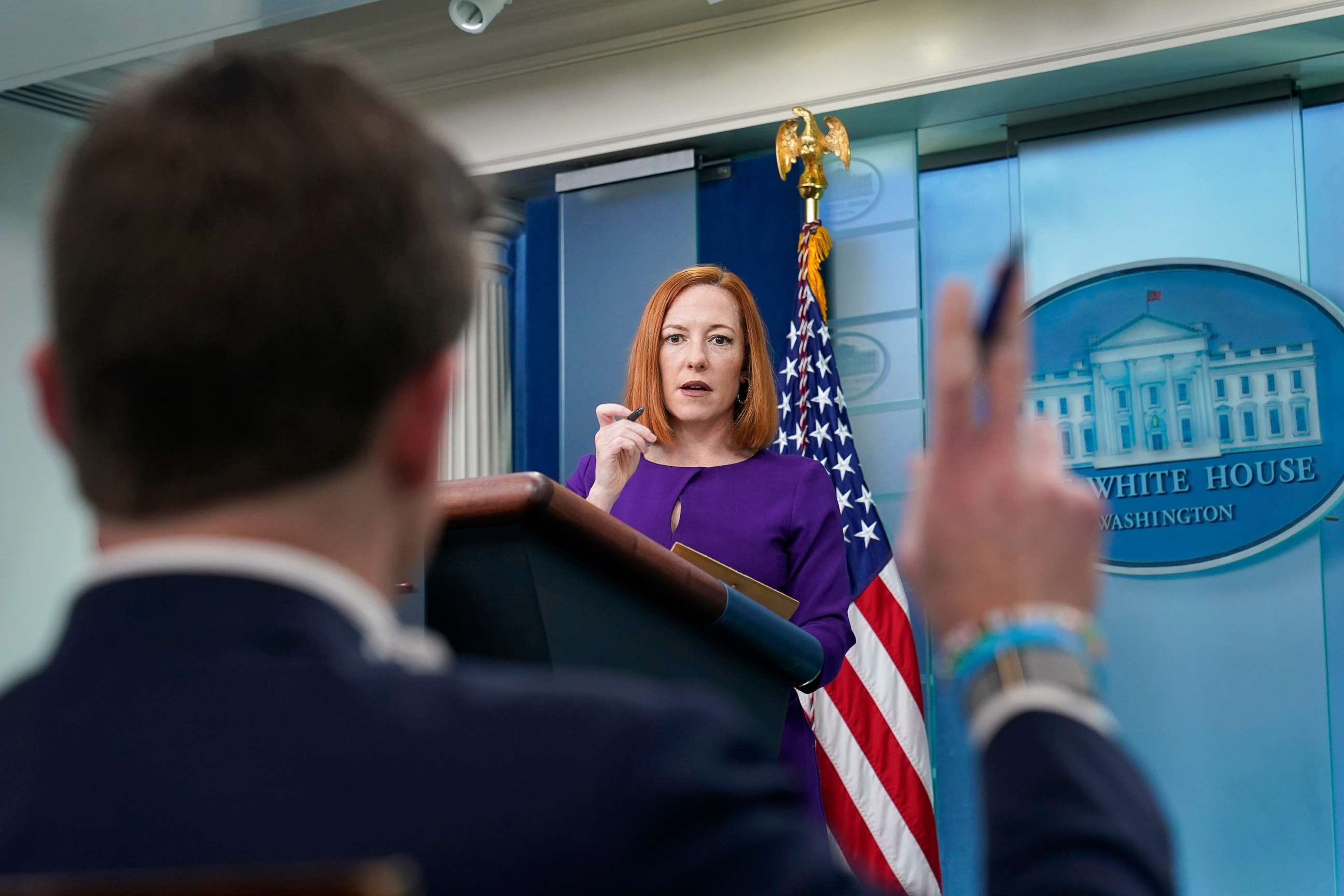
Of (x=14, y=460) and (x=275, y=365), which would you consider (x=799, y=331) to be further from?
(x=275, y=365)

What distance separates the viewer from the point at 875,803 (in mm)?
4523

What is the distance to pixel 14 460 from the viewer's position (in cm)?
593

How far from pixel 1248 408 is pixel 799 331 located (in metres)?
1.59

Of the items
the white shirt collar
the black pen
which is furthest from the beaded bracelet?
the white shirt collar

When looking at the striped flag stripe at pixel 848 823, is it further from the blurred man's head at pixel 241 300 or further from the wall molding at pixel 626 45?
the blurred man's head at pixel 241 300

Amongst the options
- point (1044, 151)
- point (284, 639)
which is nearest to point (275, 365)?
point (284, 639)

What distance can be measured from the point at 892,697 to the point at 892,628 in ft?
0.77

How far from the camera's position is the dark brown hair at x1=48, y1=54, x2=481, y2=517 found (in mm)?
563

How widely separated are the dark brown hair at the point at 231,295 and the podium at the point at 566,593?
2.91 ft

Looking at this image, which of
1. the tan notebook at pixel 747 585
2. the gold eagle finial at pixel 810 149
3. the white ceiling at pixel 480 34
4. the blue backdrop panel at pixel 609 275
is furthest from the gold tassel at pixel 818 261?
the tan notebook at pixel 747 585

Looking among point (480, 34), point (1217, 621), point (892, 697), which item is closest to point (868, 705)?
point (892, 697)

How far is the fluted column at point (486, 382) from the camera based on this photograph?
6.06 metres

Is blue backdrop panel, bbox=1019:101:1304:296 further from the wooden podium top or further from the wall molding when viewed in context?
the wooden podium top

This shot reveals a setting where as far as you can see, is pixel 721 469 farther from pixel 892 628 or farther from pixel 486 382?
pixel 486 382
